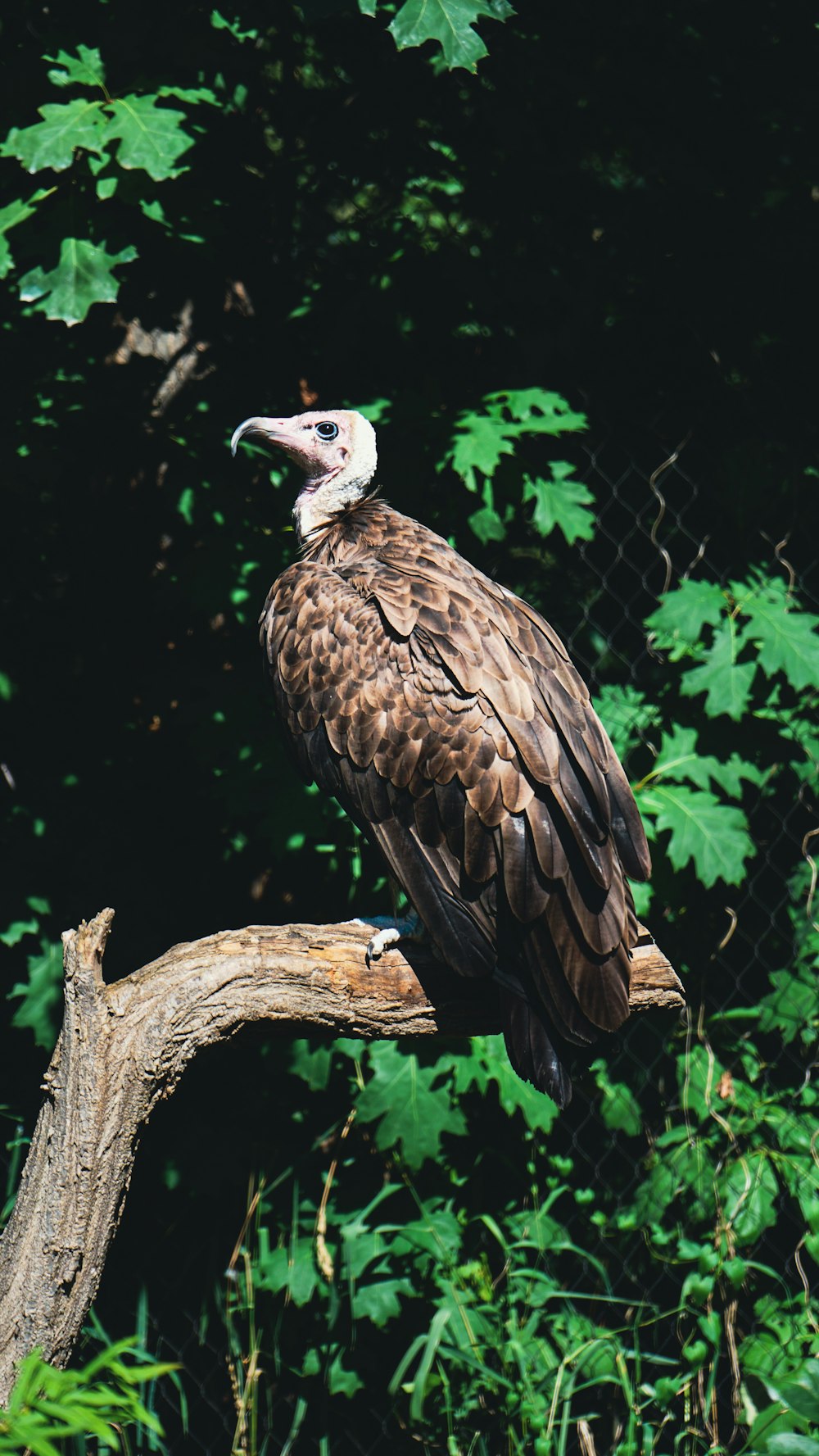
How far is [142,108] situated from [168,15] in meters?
0.37

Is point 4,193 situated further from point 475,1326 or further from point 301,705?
point 475,1326

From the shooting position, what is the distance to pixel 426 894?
7.47 feet

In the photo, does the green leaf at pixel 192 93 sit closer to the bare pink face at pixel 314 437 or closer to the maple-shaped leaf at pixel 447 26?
the maple-shaped leaf at pixel 447 26

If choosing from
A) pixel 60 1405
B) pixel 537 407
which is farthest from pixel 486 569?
pixel 60 1405

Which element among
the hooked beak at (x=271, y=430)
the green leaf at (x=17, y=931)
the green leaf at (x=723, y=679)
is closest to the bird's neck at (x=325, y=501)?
the hooked beak at (x=271, y=430)

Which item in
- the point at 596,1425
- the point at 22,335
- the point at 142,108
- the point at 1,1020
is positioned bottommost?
the point at 596,1425

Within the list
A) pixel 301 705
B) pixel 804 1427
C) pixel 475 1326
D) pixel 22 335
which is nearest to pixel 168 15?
pixel 22 335

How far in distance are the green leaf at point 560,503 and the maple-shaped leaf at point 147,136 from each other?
104 centimetres

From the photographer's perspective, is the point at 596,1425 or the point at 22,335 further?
the point at 596,1425

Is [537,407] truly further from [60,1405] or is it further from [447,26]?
[60,1405]

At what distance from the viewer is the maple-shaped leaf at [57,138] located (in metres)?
2.56

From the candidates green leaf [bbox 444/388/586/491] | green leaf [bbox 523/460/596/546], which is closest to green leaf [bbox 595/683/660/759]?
green leaf [bbox 523/460/596/546]

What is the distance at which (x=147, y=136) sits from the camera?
8.54 feet

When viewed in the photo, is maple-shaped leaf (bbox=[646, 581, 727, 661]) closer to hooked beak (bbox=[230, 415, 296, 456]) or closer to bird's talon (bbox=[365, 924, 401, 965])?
hooked beak (bbox=[230, 415, 296, 456])
